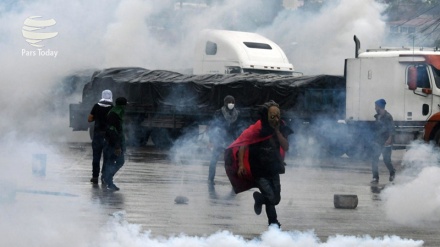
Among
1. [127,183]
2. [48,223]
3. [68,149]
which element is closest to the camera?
[48,223]

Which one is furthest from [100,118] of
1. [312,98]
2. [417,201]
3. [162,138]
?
[162,138]

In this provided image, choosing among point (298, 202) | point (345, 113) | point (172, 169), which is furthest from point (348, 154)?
point (298, 202)

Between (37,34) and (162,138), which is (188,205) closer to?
(162,138)

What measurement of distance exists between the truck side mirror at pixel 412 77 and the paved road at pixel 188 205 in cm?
323

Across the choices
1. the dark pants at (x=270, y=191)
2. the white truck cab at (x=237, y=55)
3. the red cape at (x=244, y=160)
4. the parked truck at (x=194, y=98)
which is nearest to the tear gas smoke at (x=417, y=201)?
the dark pants at (x=270, y=191)

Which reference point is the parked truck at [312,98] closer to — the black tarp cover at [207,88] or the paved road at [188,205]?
the black tarp cover at [207,88]

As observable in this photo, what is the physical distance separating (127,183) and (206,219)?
17.7 feet

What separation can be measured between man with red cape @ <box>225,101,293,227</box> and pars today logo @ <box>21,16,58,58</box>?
1868 cm

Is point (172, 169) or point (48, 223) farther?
point (172, 169)

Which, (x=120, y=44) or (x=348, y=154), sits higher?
(x=120, y=44)

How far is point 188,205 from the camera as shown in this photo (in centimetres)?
1647

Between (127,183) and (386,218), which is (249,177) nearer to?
(386,218)

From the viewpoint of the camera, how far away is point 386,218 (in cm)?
1535

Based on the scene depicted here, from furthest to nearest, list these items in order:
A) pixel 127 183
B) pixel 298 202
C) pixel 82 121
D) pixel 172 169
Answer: pixel 82 121
pixel 172 169
pixel 127 183
pixel 298 202
